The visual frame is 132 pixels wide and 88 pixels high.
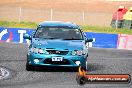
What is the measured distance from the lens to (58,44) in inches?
568

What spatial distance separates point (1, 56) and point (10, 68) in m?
4.16

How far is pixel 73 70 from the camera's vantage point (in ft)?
49.9

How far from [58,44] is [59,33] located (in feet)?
4.36

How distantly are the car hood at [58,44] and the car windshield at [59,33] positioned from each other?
441 millimetres

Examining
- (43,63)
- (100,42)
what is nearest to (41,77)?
(43,63)

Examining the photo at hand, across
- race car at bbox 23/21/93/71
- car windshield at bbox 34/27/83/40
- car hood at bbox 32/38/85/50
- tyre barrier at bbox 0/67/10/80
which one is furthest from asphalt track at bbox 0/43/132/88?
car windshield at bbox 34/27/83/40

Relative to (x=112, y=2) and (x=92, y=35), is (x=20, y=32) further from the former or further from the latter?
(x=112, y=2)

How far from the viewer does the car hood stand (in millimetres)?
14289

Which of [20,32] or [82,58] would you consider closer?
[82,58]

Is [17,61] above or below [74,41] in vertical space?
below

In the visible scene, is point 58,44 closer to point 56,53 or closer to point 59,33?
point 56,53

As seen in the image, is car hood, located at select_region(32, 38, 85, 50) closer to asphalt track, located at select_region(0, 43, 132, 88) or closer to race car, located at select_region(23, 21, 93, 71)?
race car, located at select_region(23, 21, 93, 71)

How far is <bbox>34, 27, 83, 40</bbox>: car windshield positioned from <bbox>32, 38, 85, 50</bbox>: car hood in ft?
1.45

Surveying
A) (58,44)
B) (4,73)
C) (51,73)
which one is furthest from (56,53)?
(4,73)
